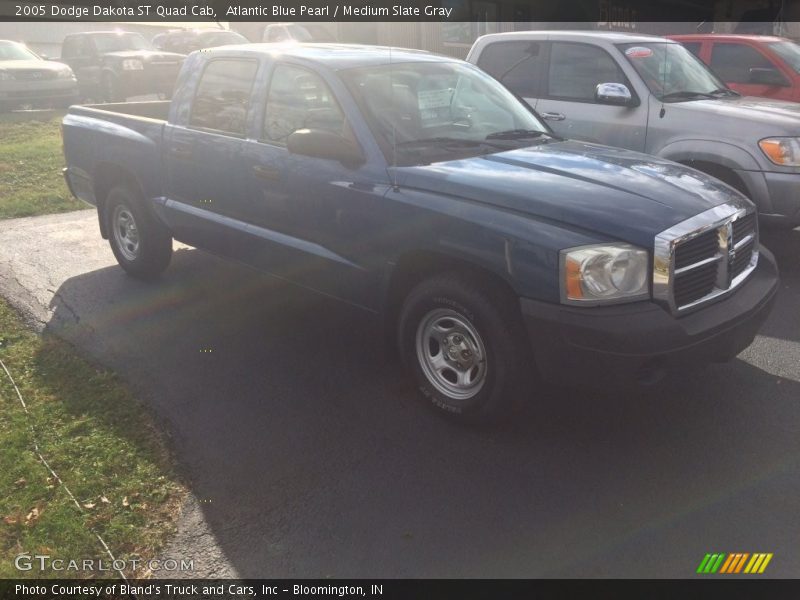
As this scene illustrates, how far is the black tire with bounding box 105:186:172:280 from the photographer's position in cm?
625

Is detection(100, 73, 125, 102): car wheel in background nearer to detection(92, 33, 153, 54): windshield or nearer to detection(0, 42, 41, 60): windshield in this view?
detection(92, 33, 153, 54): windshield

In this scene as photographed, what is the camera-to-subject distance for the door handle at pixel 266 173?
4797 millimetres

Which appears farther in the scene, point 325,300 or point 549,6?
point 549,6

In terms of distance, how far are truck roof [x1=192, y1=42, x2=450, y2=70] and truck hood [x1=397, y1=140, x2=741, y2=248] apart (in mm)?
1067

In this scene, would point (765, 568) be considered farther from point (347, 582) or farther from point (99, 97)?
point (99, 97)

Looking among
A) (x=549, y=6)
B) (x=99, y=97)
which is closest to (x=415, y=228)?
(x=99, y=97)

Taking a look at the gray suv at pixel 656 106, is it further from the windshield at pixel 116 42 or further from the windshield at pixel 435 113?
the windshield at pixel 116 42

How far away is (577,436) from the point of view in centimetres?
393

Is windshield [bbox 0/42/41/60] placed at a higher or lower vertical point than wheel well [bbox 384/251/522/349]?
higher

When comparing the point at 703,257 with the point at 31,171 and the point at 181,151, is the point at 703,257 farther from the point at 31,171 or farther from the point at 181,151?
the point at 31,171

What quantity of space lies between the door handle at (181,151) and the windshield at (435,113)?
1522 mm

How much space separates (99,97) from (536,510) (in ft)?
61.0

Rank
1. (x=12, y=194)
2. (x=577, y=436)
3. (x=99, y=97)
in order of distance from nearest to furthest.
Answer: (x=577, y=436), (x=12, y=194), (x=99, y=97)

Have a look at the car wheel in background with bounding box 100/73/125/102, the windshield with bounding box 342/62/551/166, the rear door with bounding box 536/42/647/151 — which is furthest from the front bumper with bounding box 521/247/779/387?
the car wheel in background with bounding box 100/73/125/102
